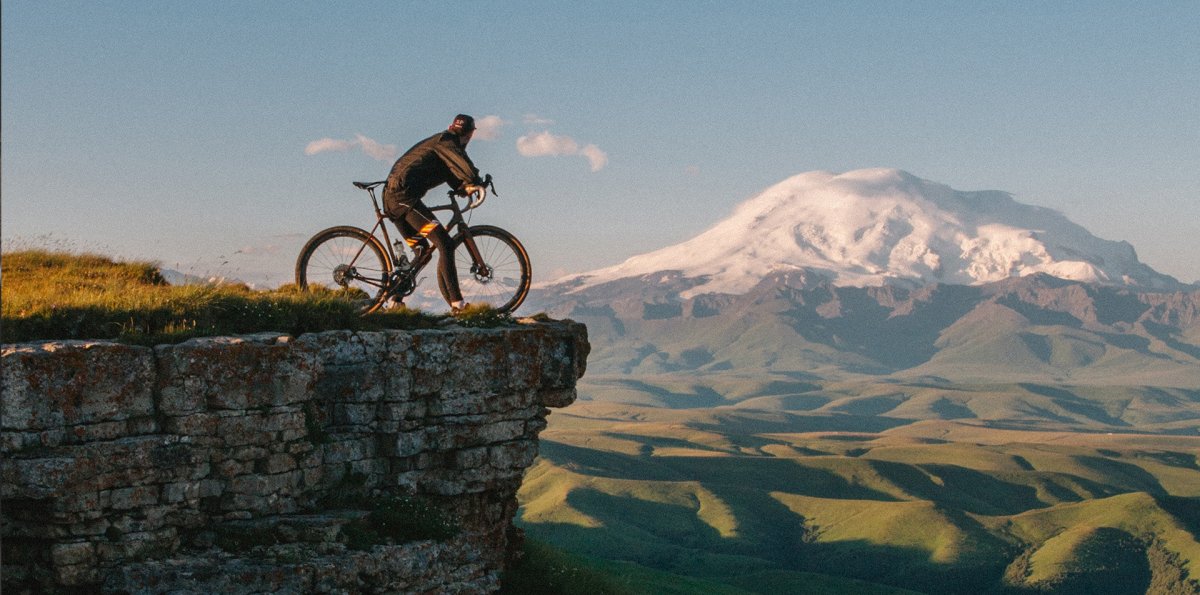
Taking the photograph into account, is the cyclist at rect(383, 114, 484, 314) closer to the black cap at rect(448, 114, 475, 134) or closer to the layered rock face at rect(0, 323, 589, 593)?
the black cap at rect(448, 114, 475, 134)

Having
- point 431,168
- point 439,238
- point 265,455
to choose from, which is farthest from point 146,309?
point 431,168

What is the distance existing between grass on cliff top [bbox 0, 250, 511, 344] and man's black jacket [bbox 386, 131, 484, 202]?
2503mm

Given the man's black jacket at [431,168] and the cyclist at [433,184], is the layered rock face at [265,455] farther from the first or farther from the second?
the man's black jacket at [431,168]

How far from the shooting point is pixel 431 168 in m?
22.2

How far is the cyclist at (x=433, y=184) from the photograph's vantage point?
71.9 ft

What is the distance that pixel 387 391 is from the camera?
19266 mm

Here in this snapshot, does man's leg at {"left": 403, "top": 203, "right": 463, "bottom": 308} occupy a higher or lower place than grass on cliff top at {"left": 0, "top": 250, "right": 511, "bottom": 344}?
higher

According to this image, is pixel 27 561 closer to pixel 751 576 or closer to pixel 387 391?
pixel 387 391

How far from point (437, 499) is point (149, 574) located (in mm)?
5622

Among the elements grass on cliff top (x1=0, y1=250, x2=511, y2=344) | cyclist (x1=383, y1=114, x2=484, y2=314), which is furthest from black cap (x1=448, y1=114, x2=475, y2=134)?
grass on cliff top (x1=0, y1=250, x2=511, y2=344)

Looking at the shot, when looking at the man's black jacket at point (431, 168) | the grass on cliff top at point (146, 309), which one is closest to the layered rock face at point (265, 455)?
the grass on cliff top at point (146, 309)

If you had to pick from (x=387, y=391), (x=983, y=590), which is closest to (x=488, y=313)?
(x=387, y=391)

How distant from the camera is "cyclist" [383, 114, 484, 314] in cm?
2191

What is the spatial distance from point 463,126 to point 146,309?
23.0ft
